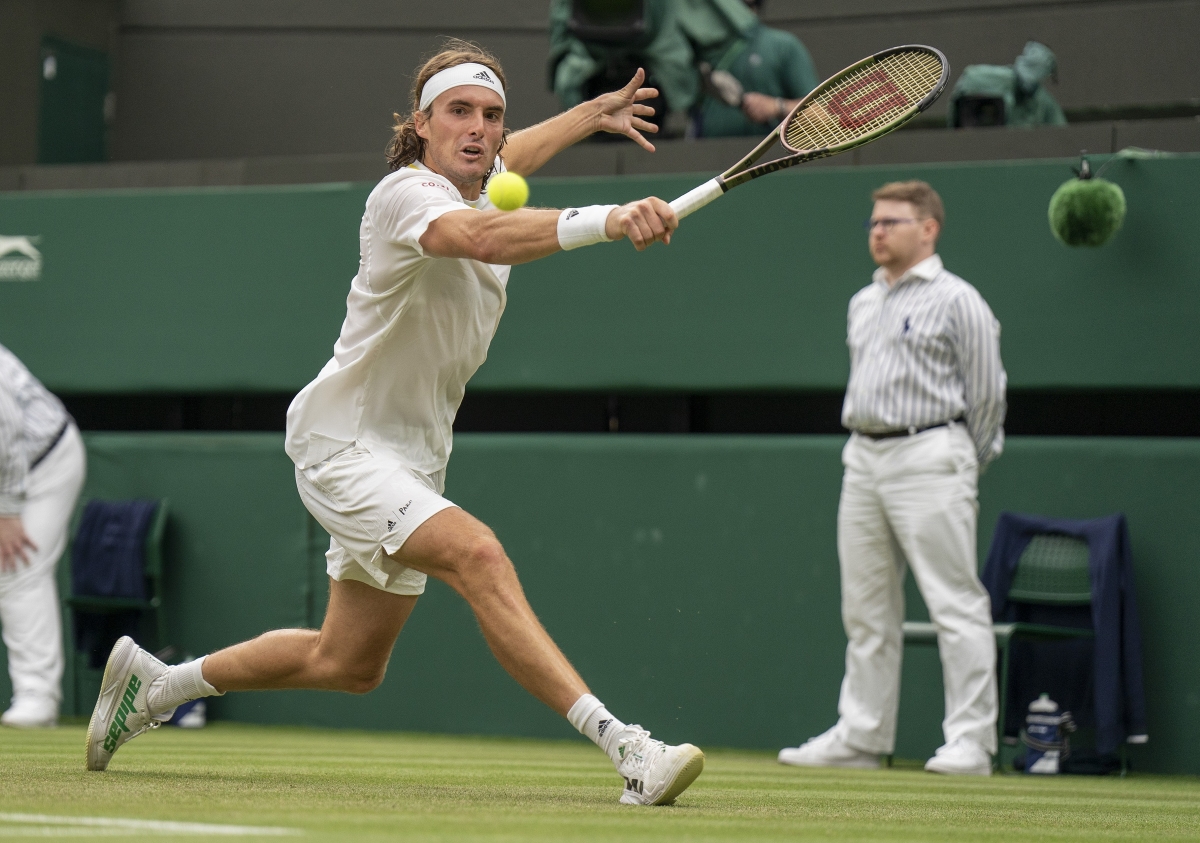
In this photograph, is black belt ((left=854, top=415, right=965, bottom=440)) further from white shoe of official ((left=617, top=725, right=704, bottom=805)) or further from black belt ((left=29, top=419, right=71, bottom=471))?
black belt ((left=29, top=419, right=71, bottom=471))

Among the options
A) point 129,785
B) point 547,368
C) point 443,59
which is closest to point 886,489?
point 547,368

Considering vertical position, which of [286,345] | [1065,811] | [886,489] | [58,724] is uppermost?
[286,345]

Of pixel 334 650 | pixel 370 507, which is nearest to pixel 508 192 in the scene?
pixel 370 507

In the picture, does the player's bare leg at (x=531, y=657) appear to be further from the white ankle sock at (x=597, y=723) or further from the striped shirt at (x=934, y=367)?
the striped shirt at (x=934, y=367)

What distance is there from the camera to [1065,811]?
442 cm

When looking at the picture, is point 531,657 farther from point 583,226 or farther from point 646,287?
point 646,287

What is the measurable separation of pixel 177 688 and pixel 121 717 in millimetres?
179

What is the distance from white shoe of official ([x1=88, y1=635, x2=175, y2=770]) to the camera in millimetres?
4566

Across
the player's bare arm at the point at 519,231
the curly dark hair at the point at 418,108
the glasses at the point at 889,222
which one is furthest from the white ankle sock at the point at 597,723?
the glasses at the point at 889,222

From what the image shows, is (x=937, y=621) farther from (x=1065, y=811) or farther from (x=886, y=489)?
(x=1065, y=811)

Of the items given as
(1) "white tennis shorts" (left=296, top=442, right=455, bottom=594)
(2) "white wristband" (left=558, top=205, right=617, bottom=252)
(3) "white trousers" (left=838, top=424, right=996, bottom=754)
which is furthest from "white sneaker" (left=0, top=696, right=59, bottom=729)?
(2) "white wristband" (left=558, top=205, right=617, bottom=252)

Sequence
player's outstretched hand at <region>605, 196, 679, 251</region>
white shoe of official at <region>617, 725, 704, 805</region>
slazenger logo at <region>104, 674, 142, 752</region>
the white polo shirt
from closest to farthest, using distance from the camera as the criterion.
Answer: player's outstretched hand at <region>605, 196, 679, 251</region>
white shoe of official at <region>617, 725, 704, 805</region>
the white polo shirt
slazenger logo at <region>104, 674, 142, 752</region>

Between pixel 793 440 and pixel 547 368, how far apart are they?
1.28 metres

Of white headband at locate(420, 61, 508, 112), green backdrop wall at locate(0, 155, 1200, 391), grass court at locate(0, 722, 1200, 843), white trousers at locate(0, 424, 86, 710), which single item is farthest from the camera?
white trousers at locate(0, 424, 86, 710)
